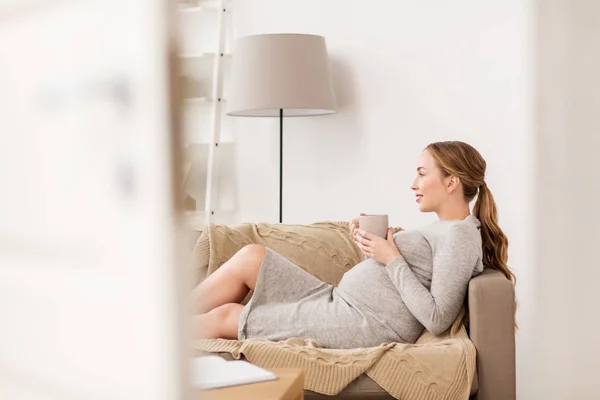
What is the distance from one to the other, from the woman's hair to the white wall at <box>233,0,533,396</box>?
2.78ft

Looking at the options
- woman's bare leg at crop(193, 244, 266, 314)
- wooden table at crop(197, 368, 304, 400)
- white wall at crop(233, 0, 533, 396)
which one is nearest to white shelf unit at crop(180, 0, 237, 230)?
white wall at crop(233, 0, 533, 396)

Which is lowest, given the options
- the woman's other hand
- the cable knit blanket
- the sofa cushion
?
the sofa cushion

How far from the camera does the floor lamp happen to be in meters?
3.40

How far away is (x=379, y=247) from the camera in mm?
2482

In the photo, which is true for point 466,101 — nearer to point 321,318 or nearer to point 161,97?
point 321,318

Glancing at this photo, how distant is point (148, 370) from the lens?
0.34 meters

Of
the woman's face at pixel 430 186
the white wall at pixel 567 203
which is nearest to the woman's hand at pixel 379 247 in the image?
the woman's face at pixel 430 186

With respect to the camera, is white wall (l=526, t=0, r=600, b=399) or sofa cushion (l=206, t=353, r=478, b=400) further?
white wall (l=526, t=0, r=600, b=399)

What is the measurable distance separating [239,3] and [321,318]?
2.07 metres

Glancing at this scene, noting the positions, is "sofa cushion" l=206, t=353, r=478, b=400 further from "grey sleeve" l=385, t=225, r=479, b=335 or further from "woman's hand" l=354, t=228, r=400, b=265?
"woman's hand" l=354, t=228, r=400, b=265

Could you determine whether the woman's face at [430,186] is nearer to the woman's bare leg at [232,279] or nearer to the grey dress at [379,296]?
the grey dress at [379,296]

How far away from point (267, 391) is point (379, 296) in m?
1.25

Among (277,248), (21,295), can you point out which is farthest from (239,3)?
(21,295)

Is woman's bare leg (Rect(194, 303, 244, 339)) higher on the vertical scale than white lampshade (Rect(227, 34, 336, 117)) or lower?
lower
